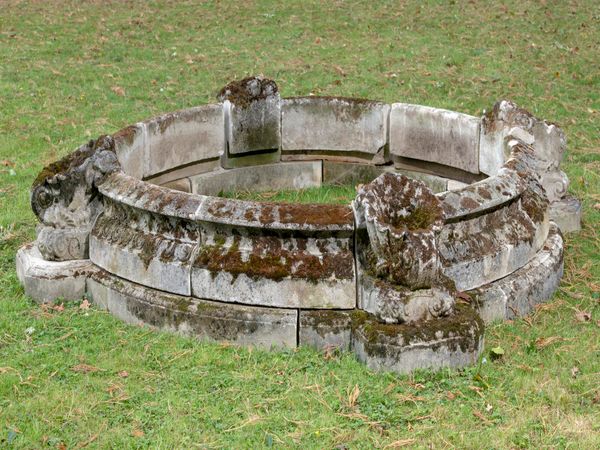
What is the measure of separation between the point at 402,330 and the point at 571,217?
353 centimetres

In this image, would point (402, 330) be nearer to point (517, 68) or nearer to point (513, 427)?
point (513, 427)

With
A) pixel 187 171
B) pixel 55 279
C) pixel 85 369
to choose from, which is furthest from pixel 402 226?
pixel 187 171

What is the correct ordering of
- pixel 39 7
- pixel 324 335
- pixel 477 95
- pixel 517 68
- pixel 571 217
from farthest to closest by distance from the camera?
1. pixel 39 7
2. pixel 517 68
3. pixel 477 95
4. pixel 571 217
5. pixel 324 335

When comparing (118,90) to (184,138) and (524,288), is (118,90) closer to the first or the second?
(184,138)

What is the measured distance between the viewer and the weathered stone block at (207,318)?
643 cm

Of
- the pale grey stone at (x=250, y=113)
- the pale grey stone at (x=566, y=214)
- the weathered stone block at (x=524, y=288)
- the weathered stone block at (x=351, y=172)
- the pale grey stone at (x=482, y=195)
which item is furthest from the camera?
the weathered stone block at (x=351, y=172)

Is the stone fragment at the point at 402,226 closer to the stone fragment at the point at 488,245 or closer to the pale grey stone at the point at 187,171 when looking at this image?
the stone fragment at the point at 488,245

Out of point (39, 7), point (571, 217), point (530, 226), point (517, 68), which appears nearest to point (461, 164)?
point (571, 217)

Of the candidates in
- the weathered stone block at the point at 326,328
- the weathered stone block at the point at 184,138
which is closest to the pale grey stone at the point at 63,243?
the weathered stone block at the point at 184,138

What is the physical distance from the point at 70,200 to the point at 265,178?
3184mm

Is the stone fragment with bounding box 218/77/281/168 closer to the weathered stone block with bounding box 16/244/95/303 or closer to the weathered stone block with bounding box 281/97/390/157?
the weathered stone block with bounding box 281/97/390/157

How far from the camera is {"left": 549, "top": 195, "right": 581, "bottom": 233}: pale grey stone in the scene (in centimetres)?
892

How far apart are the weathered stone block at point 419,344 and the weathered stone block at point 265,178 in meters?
3.93

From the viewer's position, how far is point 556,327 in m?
6.86
